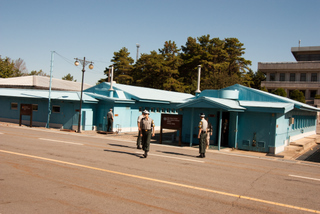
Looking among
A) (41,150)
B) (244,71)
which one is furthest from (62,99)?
(244,71)

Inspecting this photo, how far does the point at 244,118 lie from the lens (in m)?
19.0

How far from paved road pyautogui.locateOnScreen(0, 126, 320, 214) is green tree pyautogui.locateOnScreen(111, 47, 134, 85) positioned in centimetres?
5813

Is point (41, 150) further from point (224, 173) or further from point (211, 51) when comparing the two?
point (211, 51)

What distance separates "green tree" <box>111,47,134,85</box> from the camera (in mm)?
70125

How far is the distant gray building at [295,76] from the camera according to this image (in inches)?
2405

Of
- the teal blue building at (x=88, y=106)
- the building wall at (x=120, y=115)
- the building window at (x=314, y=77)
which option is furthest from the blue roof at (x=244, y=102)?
the building window at (x=314, y=77)

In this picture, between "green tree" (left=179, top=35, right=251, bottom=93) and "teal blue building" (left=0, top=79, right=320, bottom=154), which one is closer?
"teal blue building" (left=0, top=79, right=320, bottom=154)

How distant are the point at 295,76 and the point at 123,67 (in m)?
39.3

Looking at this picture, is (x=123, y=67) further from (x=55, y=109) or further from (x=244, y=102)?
(x=244, y=102)

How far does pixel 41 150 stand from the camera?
13.4 metres

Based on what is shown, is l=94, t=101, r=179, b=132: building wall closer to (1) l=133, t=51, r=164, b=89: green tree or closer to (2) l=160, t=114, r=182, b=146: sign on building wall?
(2) l=160, t=114, r=182, b=146: sign on building wall

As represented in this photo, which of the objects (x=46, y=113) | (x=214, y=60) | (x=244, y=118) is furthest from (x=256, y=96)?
(x=214, y=60)

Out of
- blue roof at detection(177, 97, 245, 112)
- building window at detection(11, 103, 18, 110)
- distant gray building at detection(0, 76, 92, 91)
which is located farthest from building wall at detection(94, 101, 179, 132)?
distant gray building at detection(0, 76, 92, 91)

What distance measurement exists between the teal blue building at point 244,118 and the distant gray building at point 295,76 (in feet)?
144
